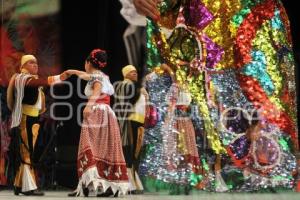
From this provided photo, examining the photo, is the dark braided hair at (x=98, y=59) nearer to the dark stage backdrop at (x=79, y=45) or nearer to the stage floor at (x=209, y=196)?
the dark stage backdrop at (x=79, y=45)

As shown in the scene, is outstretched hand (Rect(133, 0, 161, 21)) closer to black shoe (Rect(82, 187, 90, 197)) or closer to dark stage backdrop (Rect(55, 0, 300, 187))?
dark stage backdrop (Rect(55, 0, 300, 187))

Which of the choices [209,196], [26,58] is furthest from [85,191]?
[26,58]


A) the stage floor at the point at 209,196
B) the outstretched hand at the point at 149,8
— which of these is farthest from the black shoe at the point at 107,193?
the outstretched hand at the point at 149,8

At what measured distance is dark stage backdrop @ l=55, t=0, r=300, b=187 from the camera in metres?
7.02

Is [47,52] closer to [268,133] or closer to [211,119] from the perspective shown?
[211,119]

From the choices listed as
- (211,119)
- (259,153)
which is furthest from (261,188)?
(211,119)

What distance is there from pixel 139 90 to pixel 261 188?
4.98ft

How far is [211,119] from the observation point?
21.8 ft

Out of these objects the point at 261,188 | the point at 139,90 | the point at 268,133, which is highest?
the point at 139,90

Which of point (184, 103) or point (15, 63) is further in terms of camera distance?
point (15, 63)

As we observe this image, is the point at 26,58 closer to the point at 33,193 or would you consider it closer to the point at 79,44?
the point at 79,44

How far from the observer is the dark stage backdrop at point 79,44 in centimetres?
702

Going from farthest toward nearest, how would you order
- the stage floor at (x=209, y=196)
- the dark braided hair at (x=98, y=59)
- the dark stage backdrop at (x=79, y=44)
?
1. the dark stage backdrop at (x=79, y=44)
2. the dark braided hair at (x=98, y=59)
3. the stage floor at (x=209, y=196)

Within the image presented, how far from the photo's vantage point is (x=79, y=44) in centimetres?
713
